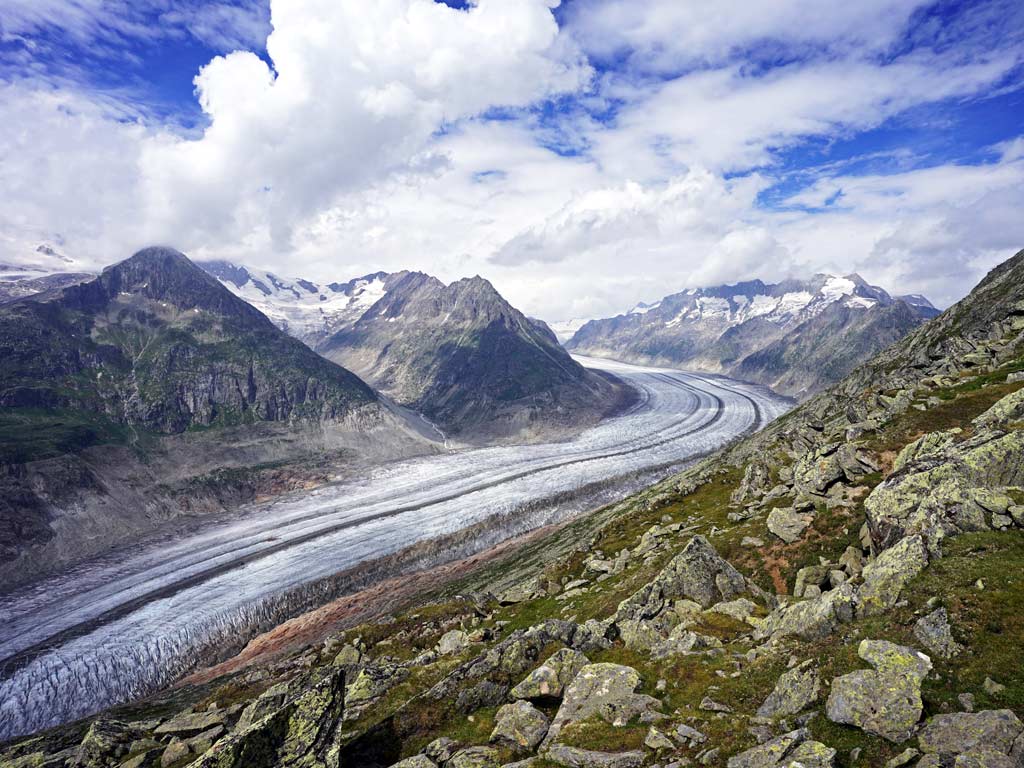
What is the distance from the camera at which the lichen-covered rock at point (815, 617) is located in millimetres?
23116

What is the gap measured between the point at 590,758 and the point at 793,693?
329 inches

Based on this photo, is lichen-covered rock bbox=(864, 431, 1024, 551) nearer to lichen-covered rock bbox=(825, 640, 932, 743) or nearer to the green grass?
lichen-covered rock bbox=(825, 640, 932, 743)

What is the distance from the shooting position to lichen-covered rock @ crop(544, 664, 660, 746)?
891 inches

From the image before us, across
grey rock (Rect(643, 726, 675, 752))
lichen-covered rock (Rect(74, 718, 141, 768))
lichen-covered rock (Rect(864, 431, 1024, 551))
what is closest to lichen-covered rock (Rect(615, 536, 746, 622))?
lichen-covered rock (Rect(864, 431, 1024, 551))

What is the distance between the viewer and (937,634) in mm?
18891

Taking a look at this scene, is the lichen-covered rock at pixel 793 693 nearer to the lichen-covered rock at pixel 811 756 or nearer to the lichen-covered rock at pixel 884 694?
the lichen-covered rock at pixel 884 694

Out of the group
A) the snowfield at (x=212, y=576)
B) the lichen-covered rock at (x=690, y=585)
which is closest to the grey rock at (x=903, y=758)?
the lichen-covered rock at (x=690, y=585)

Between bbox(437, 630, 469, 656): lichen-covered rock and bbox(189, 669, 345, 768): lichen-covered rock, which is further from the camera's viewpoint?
bbox(437, 630, 469, 656): lichen-covered rock

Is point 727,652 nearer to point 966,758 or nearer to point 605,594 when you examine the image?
point 966,758

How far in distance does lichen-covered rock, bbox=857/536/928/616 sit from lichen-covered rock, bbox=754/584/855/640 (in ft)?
2.07

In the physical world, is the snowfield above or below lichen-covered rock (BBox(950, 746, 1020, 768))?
below

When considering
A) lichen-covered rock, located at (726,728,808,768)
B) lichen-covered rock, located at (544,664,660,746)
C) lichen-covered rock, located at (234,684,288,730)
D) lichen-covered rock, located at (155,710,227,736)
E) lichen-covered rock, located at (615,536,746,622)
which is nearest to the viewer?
lichen-covered rock, located at (726,728,808,768)

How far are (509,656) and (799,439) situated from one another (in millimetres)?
57732

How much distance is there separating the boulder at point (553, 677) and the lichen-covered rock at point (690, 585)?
6679mm
